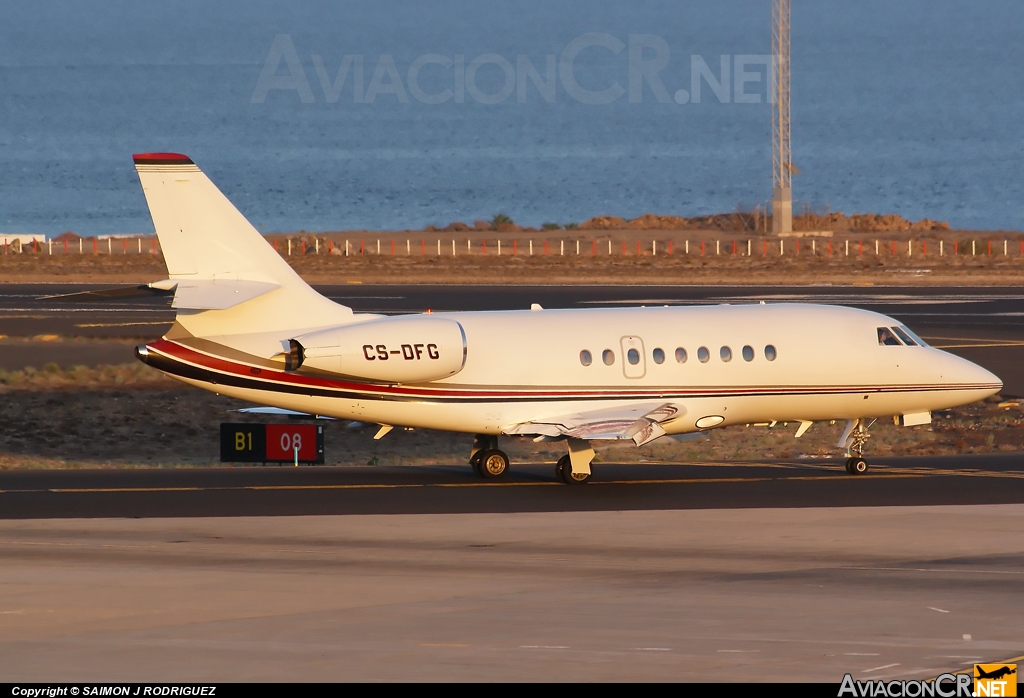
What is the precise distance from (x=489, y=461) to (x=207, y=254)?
6197mm

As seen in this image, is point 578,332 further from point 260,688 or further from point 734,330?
point 260,688

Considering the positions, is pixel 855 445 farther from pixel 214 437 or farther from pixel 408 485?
pixel 214 437

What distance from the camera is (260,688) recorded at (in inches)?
555

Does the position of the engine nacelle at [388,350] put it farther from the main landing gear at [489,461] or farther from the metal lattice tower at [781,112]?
the metal lattice tower at [781,112]

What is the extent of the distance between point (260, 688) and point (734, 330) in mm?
16027

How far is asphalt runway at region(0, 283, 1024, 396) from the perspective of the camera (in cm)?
4850

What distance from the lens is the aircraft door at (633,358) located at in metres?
28.0

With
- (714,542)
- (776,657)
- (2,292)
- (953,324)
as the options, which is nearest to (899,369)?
(714,542)

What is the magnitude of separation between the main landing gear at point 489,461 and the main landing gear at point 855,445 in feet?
20.3

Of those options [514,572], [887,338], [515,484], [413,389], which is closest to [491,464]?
[515,484]

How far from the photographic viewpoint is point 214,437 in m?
40.3

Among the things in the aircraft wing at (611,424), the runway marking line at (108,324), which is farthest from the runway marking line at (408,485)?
the runway marking line at (108,324)

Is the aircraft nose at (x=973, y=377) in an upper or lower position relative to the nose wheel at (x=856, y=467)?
upper

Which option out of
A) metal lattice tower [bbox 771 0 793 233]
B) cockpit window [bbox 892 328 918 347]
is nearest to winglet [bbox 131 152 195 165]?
cockpit window [bbox 892 328 918 347]
